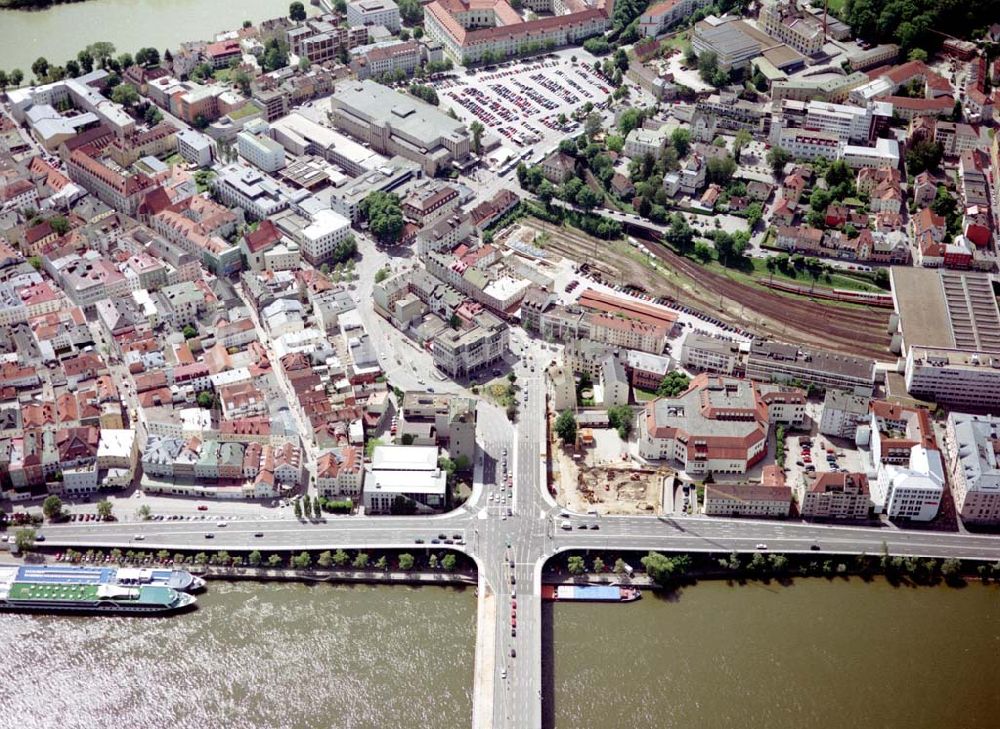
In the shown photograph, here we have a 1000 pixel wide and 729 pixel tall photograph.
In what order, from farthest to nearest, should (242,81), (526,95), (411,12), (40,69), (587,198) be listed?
(411,12)
(40,69)
(526,95)
(242,81)
(587,198)

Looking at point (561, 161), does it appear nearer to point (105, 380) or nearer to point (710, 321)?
point (710, 321)

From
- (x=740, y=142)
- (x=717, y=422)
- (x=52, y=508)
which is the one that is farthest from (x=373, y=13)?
(x=52, y=508)

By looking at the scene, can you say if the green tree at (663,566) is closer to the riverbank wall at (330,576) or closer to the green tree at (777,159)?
the riverbank wall at (330,576)

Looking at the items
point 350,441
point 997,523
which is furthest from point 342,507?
point 997,523

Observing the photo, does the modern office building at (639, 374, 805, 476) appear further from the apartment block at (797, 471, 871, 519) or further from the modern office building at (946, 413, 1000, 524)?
the modern office building at (946, 413, 1000, 524)

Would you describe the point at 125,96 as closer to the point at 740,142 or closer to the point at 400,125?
the point at 400,125

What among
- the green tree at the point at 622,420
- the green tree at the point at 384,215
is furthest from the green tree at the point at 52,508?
the green tree at the point at 384,215

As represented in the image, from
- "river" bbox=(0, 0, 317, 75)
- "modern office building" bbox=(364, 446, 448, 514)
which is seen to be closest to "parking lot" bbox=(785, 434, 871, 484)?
"modern office building" bbox=(364, 446, 448, 514)
